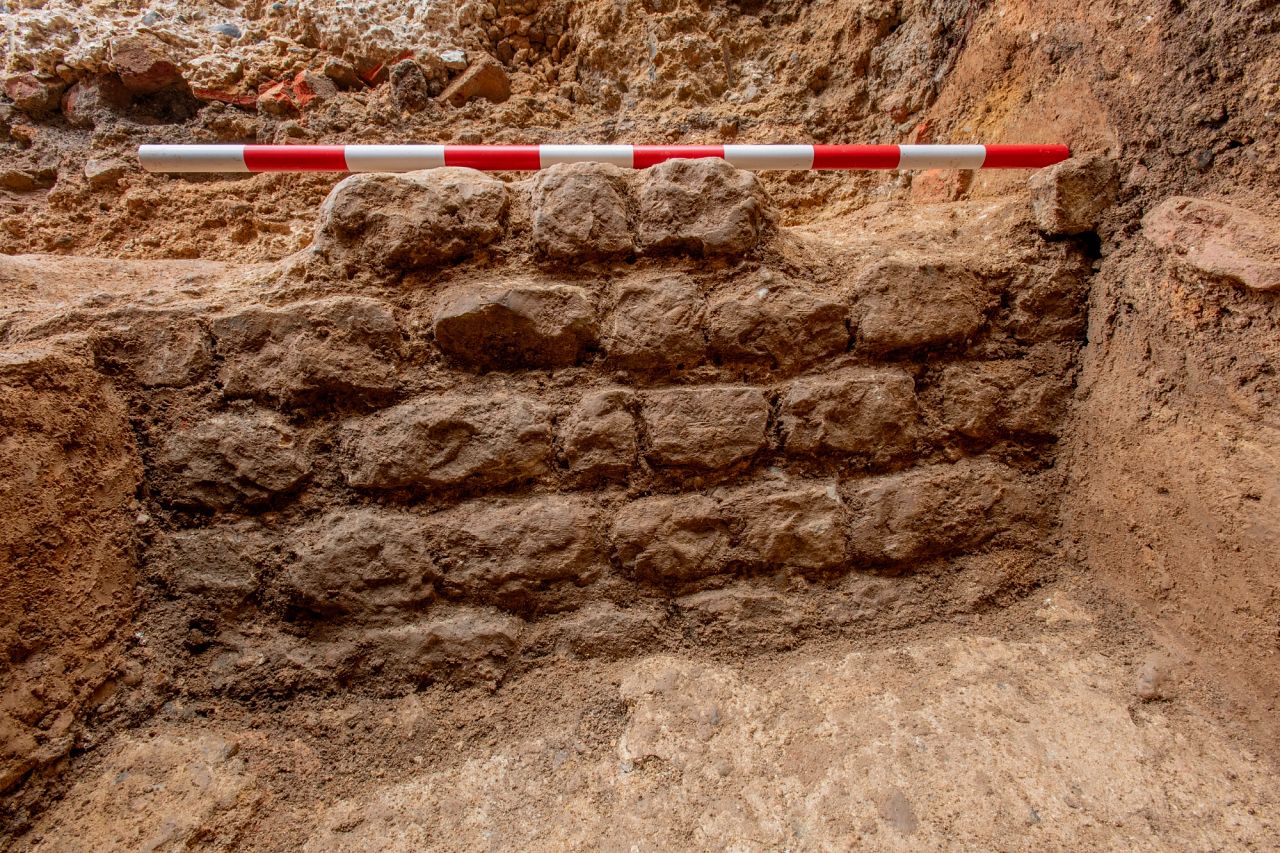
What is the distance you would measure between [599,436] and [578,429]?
4 cm

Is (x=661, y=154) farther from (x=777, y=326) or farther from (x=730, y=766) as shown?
(x=730, y=766)

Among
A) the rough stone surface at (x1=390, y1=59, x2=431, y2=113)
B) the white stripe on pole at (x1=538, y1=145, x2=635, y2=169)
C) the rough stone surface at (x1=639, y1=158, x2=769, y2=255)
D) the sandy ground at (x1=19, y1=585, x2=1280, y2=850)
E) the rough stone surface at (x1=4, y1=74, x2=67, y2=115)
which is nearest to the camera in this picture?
the sandy ground at (x1=19, y1=585, x2=1280, y2=850)

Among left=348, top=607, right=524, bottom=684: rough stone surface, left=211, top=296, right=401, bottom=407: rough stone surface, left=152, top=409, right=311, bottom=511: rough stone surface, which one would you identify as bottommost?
left=348, top=607, right=524, bottom=684: rough stone surface

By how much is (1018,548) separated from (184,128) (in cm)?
232

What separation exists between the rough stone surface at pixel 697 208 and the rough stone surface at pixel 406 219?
0.28 m

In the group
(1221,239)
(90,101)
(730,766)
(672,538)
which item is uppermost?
(90,101)

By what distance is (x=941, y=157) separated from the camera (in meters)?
1.22

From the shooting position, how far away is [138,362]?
97 cm

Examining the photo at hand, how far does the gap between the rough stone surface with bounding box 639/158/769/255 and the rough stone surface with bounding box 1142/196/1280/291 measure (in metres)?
0.70

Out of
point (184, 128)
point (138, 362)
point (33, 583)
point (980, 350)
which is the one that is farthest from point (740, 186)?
point (184, 128)

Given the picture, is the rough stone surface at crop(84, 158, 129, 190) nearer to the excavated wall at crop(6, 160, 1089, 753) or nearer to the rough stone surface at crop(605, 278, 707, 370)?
the excavated wall at crop(6, 160, 1089, 753)

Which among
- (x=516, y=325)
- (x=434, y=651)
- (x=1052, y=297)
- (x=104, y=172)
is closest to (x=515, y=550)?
(x=434, y=651)

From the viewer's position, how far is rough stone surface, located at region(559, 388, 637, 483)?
103 cm

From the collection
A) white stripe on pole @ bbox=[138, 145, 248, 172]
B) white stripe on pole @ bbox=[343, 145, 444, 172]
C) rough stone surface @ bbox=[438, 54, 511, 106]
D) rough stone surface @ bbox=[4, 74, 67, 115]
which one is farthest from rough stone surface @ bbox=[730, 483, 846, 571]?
rough stone surface @ bbox=[4, 74, 67, 115]
